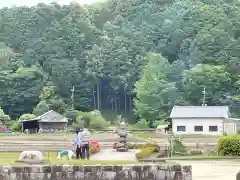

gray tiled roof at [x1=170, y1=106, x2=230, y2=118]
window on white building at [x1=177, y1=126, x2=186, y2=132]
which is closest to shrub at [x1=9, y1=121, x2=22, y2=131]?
gray tiled roof at [x1=170, y1=106, x2=230, y2=118]

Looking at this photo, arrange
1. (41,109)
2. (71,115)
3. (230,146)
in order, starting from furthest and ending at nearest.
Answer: (41,109) < (71,115) < (230,146)

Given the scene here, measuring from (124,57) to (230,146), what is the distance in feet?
212

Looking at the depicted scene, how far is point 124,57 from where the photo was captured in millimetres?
86938

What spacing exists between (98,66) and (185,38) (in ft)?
48.2

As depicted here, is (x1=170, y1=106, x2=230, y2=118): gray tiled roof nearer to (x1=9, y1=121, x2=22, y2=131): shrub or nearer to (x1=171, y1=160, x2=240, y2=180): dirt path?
(x1=9, y1=121, x2=22, y2=131): shrub

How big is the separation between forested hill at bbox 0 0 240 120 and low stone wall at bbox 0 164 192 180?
6052 centimetres

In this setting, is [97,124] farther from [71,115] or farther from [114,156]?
[114,156]

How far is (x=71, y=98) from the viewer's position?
83.9 meters

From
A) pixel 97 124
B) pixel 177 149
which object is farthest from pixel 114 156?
pixel 97 124

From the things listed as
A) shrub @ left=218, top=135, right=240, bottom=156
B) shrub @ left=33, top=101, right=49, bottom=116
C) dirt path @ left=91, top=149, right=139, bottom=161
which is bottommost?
dirt path @ left=91, top=149, right=139, bottom=161

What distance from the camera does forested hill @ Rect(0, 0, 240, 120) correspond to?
76000mm

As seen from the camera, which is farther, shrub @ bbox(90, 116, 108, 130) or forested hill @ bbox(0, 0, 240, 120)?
forested hill @ bbox(0, 0, 240, 120)

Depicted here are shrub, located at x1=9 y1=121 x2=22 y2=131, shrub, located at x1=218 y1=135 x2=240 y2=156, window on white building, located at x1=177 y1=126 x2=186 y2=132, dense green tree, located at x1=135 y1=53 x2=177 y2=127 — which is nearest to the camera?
shrub, located at x1=218 y1=135 x2=240 y2=156

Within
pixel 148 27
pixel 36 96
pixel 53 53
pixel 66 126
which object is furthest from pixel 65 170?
pixel 148 27
